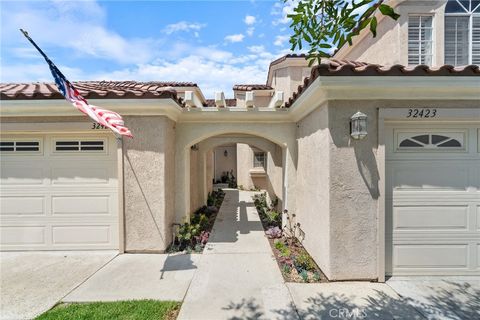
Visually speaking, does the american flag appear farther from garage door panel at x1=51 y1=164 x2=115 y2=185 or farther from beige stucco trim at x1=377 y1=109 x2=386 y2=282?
beige stucco trim at x1=377 y1=109 x2=386 y2=282

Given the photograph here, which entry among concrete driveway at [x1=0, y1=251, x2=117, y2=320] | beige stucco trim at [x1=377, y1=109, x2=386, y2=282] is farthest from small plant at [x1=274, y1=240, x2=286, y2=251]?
concrete driveway at [x1=0, y1=251, x2=117, y2=320]

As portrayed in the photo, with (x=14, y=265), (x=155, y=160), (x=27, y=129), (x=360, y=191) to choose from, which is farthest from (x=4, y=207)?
(x=360, y=191)

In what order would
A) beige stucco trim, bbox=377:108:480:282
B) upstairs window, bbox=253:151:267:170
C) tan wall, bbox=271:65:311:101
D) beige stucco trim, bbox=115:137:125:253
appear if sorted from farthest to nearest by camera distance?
upstairs window, bbox=253:151:267:170 < tan wall, bbox=271:65:311:101 < beige stucco trim, bbox=115:137:125:253 < beige stucco trim, bbox=377:108:480:282

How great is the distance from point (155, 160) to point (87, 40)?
3609mm

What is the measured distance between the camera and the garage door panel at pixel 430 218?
17.2 ft

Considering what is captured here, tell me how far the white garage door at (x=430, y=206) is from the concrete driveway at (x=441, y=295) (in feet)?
0.63

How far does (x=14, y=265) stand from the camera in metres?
5.93

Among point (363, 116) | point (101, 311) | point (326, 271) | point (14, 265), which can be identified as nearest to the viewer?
point (101, 311)

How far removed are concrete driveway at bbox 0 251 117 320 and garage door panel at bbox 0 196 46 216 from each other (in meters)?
1.14

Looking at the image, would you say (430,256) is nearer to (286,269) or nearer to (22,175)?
(286,269)

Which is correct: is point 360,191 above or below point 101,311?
above

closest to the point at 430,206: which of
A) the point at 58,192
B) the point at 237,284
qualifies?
the point at 237,284

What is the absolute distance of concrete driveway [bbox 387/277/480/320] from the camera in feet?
13.4

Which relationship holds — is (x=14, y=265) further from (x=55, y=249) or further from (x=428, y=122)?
(x=428, y=122)
